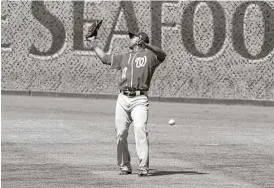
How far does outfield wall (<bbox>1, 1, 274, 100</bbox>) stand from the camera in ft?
96.3

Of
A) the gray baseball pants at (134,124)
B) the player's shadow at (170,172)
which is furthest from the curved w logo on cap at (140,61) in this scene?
the player's shadow at (170,172)

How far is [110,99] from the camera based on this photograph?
97.6ft

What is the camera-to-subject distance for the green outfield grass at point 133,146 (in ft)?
45.9

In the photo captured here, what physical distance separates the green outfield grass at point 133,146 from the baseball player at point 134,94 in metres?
0.36

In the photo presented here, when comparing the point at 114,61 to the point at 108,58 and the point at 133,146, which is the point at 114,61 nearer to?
the point at 108,58

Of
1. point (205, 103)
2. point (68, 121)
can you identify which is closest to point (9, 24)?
point (205, 103)

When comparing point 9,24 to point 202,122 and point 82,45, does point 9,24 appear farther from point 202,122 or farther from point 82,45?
point 202,122

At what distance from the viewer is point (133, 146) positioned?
18.5 m

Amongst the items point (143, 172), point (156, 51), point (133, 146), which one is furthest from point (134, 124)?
point (133, 146)

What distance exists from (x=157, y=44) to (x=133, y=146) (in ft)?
38.0

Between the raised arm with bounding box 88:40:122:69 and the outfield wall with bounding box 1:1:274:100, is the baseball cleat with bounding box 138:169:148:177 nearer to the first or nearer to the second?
the raised arm with bounding box 88:40:122:69

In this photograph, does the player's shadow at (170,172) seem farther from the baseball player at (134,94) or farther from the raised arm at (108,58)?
the raised arm at (108,58)

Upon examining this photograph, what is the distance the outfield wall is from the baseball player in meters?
14.5

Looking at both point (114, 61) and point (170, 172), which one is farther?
point (114, 61)
